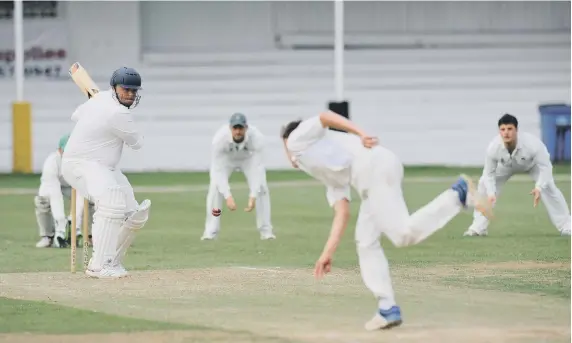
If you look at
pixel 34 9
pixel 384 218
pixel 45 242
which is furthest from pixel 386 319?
pixel 34 9

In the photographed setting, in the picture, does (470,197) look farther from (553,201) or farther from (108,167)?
(553,201)

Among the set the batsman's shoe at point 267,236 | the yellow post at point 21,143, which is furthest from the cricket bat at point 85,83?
the yellow post at point 21,143

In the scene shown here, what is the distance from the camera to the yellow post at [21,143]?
34.1 m

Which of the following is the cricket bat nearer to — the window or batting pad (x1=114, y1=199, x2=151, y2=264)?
batting pad (x1=114, y1=199, x2=151, y2=264)

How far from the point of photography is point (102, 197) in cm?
1409

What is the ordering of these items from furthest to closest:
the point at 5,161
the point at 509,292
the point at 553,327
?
1. the point at 5,161
2. the point at 509,292
3. the point at 553,327

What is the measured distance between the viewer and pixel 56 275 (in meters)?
14.8

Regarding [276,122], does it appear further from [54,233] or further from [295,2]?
[54,233]

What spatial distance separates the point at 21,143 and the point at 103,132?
20361 mm

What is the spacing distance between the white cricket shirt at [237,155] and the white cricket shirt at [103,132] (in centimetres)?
487

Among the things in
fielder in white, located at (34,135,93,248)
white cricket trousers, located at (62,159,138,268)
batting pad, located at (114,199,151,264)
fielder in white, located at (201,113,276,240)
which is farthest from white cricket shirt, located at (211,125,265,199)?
white cricket trousers, located at (62,159,138,268)

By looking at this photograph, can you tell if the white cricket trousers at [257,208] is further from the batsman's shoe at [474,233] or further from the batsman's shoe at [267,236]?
the batsman's shoe at [474,233]

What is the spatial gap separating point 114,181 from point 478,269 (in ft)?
12.7

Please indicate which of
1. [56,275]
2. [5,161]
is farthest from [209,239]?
[5,161]
